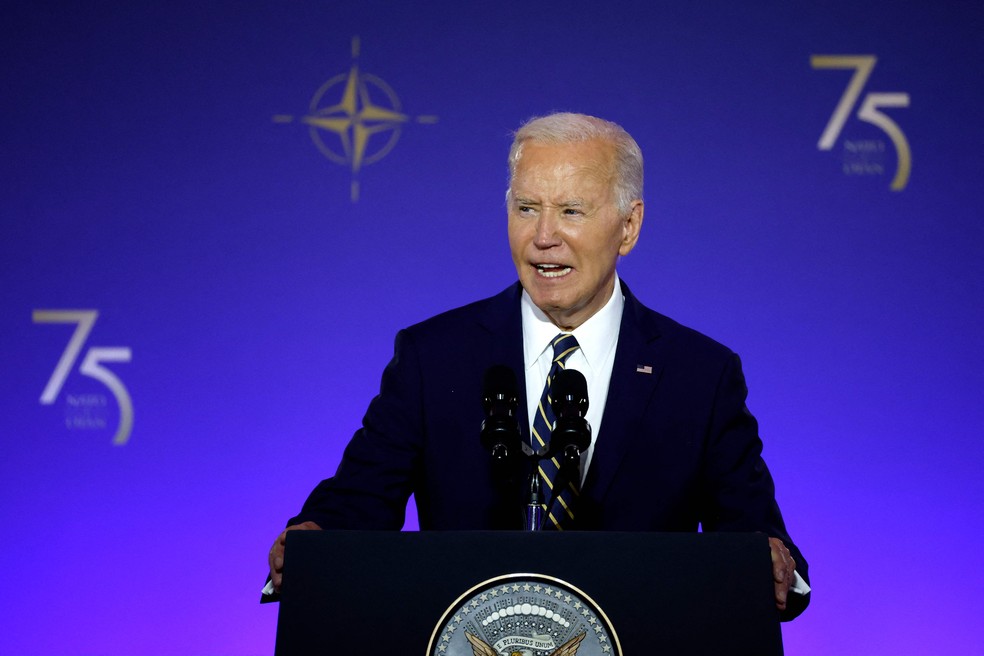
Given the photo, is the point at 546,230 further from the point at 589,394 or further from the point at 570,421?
the point at 570,421

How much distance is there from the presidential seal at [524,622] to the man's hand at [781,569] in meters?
0.31

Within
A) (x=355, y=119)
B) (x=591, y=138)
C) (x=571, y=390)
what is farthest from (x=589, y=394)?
(x=355, y=119)

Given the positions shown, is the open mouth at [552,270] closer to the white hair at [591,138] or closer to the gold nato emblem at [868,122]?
the white hair at [591,138]

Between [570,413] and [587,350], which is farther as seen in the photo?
[587,350]

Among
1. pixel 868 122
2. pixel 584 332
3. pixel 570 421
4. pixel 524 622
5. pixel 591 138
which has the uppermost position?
pixel 868 122

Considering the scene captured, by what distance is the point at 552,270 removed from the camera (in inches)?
82.0

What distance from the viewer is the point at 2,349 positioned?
10.8ft

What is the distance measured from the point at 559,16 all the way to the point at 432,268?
31.5 inches

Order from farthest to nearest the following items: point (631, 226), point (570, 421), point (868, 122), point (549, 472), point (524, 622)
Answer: point (868, 122) < point (631, 226) < point (549, 472) < point (570, 421) < point (524, 622)

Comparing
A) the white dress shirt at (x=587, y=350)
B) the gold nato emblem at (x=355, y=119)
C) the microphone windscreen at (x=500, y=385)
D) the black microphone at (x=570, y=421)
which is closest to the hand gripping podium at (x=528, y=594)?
the black microphone at (x=570, y=421)

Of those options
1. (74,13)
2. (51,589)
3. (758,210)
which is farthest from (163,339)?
(758,210)

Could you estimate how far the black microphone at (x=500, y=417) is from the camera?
4.90 feet

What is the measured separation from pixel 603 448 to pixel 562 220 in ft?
1.33

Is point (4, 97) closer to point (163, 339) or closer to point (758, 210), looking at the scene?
point (163, 339)
